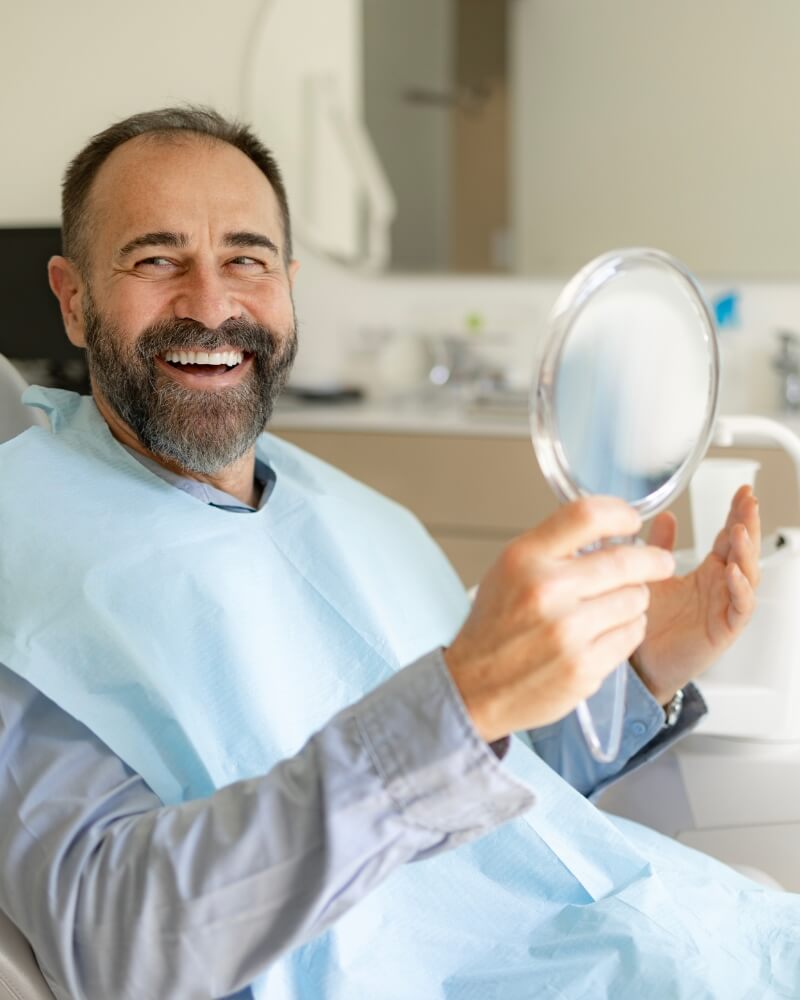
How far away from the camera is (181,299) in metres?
1.37

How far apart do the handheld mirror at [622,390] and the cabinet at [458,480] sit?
1.94 meters

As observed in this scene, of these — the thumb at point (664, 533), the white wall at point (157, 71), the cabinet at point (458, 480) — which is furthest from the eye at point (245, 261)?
the white wall at point (157, 71)

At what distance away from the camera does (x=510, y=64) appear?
3.39 meters

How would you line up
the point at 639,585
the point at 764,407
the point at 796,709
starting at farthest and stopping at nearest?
the point at 764,407 → the point at 796,709 → the point at 639,585

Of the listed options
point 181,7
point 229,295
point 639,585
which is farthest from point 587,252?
point 639,585

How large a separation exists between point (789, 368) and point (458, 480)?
0.91 metres

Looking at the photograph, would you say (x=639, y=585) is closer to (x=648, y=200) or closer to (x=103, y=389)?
(x=103, y=389)

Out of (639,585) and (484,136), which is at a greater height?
(484,136)

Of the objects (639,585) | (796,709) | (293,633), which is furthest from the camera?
(796,709)

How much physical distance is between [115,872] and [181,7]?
3.35 m

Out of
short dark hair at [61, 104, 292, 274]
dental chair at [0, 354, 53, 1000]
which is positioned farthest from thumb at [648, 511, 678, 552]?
dental chair at [0, 354, 53, 1000]

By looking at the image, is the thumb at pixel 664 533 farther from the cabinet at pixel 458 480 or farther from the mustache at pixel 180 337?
the cabinet at pixel 458 480

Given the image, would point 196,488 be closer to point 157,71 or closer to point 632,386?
point 632,386

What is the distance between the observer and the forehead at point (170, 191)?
1.34m
